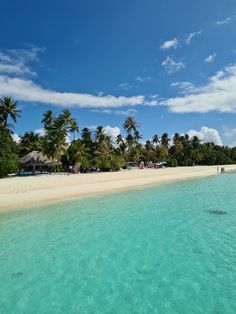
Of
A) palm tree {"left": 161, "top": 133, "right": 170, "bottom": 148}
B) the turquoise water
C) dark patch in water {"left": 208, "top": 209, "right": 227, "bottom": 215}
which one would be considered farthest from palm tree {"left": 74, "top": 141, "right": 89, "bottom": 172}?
palm tree {"left": 161, "top": 133, "right": 170, "bottom": 148}

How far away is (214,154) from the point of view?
276 feet

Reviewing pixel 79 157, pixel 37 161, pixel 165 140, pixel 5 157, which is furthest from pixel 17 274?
pixel 165 140

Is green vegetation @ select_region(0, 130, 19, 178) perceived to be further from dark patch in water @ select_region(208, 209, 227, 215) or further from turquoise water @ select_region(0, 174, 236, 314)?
dark patch in water @ select_region(208, 209, 227, 215)

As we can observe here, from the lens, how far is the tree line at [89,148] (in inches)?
1601

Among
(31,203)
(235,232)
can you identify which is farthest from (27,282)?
(31,203)

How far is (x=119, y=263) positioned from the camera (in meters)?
8.30

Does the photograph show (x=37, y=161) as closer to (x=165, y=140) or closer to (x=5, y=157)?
(x=5, y=157)

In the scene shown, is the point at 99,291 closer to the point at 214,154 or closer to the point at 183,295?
the point at 183,295

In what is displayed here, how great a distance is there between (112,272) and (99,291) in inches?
44.4

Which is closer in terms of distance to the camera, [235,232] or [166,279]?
[166,279]

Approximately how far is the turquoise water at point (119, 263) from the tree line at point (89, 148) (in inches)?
926

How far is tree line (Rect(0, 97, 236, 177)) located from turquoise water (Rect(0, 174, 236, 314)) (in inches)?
926

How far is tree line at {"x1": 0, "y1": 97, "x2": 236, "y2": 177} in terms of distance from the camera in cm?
4066

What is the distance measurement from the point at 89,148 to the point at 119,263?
144 ft
